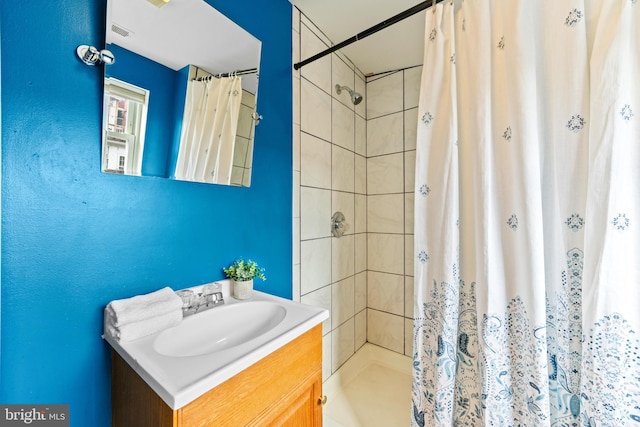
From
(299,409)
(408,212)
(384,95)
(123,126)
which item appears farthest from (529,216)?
(384,95)

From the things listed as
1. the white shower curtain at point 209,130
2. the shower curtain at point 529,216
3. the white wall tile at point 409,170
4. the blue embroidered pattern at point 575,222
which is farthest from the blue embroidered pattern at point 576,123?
the white shower curtain at point 209,130

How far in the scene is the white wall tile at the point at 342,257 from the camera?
5.71ft

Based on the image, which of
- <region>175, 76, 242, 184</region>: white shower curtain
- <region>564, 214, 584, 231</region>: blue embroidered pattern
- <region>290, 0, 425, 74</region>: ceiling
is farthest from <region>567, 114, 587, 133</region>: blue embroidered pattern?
<region>175, 76, 242, 184</region>: white shower curtain

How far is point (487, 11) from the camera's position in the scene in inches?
37.4

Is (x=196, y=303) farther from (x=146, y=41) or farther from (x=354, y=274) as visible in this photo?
(x=354, y=274)

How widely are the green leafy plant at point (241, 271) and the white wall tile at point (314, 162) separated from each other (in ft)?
1.84

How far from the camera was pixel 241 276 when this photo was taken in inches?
41.2

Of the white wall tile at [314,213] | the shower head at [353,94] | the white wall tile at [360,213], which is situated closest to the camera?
the white wall tile at [314,213]

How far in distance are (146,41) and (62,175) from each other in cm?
48

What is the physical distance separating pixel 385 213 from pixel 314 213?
2.41 ft

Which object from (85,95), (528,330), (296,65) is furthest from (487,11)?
(85,95)

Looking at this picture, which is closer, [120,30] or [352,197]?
[120,30]

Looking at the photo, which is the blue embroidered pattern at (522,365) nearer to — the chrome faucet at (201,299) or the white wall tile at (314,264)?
the white wall tile at (314,264)

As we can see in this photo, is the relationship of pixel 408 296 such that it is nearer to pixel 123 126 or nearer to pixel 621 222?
pixel 621 222
